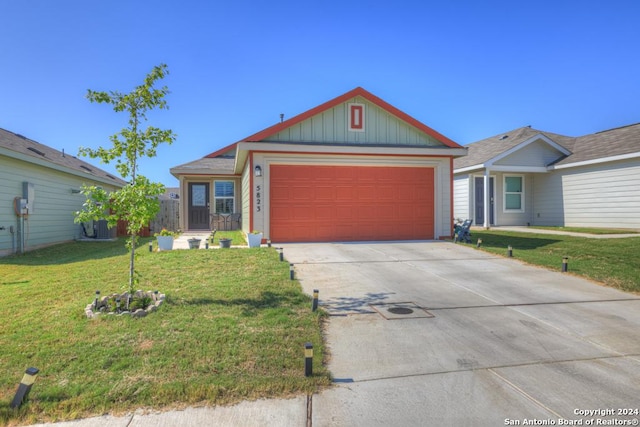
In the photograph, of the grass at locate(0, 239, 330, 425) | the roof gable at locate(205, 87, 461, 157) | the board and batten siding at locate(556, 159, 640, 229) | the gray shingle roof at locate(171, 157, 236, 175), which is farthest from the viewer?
the gray shingle roof at locate(171, 157, 236, 175)

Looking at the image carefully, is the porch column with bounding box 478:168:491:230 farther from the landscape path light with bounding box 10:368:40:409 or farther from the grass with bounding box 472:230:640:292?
the landscape path light with bounding box 10:368:40:409

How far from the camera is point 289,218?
1159 centimetres

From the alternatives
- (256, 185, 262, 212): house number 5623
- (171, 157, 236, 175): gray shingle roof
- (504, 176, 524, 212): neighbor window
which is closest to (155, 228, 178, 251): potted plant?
(256, 185, 262, 212): house number 5623

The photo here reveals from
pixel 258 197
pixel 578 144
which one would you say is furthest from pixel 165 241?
pixel 578 144

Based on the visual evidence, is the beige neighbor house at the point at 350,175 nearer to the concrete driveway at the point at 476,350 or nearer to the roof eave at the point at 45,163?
the concrete driveway at the point at 476,350

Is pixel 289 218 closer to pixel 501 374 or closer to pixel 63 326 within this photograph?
pixel 63 326

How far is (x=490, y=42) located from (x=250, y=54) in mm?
8712

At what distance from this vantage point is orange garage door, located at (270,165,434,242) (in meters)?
11.5

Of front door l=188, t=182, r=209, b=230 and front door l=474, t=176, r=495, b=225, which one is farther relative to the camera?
front door l=188, t=182, r=209, b=230

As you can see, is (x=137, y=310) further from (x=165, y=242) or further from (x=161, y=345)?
(x=165, y=242)

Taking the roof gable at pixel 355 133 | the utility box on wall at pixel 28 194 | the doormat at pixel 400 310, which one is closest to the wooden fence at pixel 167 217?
the utility box on wall at pixel 28 194

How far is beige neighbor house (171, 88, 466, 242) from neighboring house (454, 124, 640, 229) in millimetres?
5519

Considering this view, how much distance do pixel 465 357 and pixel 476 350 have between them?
239 millimetres

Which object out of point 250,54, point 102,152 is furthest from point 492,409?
point 250,54
